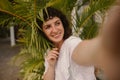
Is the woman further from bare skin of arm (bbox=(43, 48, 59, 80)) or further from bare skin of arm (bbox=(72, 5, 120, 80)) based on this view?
bare skin of arm (bbox=(72, 5, 120, 80))

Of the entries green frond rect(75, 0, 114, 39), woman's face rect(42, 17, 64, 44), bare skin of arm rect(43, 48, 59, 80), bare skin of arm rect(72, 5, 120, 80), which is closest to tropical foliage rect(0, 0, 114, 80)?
green frond rect(75, 0, 114, 39)

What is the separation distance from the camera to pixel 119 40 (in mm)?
321

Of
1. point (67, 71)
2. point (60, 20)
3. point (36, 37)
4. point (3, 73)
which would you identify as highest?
point (60, 20)

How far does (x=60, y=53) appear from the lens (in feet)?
5.16

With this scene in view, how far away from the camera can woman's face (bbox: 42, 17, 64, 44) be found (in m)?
A: 1.68

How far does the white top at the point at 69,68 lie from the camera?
144 cm

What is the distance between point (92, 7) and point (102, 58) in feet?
6.75

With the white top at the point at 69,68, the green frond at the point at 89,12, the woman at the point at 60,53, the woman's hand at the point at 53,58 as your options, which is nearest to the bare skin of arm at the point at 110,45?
the woman at the point at 60,53

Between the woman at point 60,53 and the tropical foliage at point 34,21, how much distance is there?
10.4 inches

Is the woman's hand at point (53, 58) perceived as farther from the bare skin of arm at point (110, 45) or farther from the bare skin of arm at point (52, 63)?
the bare skin of arm at point (110, 45)

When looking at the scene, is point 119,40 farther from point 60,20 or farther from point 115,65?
point 60,20

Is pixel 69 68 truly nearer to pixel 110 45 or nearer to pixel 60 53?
pixel 60 53

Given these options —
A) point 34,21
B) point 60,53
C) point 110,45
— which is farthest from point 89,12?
point 110,45

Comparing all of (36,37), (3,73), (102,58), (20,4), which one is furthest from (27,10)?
(3,73)
